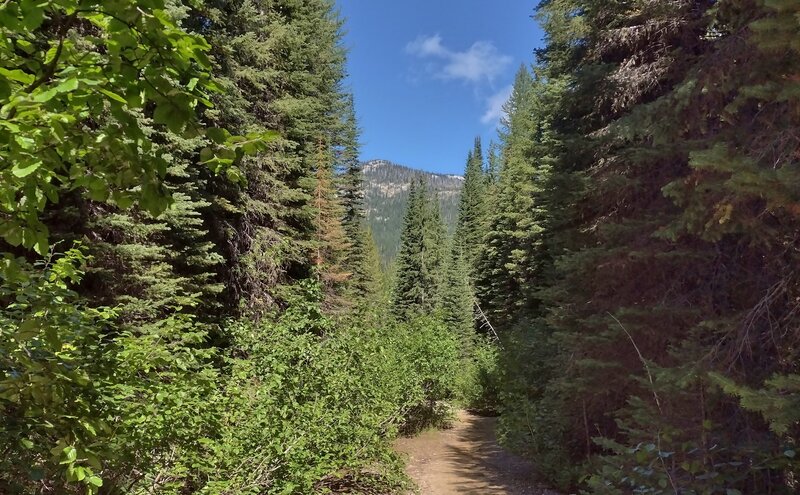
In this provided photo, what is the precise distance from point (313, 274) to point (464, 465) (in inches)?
266

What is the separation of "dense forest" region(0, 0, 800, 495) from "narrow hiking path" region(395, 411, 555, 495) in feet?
2.24

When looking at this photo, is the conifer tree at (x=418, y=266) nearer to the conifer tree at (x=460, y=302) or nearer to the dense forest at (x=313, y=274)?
the conifer tree at (x=460, y=302)

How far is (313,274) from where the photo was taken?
1413cm

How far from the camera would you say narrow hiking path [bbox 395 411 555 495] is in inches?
359

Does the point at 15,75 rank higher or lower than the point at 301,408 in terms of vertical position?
higher

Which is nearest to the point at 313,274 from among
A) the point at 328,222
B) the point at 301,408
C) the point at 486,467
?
the point at 328,222

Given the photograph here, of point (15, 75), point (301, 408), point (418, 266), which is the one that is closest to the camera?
point (15, 75)

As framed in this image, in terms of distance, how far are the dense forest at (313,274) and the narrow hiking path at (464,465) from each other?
68cm

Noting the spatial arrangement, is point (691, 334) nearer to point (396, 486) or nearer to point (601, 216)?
point (601, 216)

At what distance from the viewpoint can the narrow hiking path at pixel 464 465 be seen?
9.12m

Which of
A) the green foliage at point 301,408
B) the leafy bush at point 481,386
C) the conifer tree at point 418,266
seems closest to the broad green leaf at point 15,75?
the green foliage at point 301,408

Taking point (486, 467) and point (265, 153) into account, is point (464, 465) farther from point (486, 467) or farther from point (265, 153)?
point (265, 153)

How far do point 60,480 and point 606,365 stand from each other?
5.79 metres

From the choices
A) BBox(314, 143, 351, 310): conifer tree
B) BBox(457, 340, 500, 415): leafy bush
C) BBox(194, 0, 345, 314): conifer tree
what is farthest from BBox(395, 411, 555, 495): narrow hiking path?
BBox(314, 143, 351, 310): conifer tree
